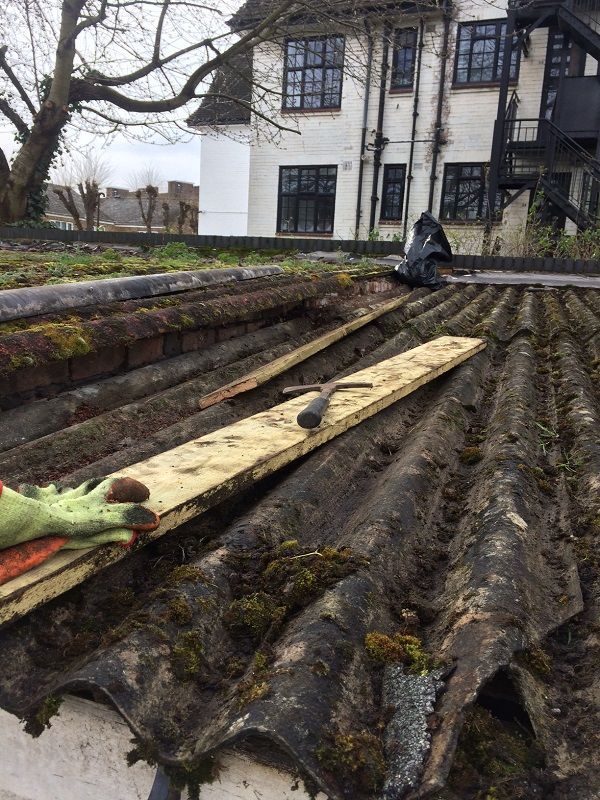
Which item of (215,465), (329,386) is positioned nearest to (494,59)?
(329,386)

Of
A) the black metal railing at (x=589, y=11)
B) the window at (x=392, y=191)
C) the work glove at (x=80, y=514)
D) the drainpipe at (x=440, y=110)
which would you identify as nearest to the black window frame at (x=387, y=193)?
the window at (x=392, y=191)

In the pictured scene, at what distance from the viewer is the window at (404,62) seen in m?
19.3

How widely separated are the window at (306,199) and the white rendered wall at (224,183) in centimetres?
161

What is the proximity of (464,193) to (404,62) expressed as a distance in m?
4.63

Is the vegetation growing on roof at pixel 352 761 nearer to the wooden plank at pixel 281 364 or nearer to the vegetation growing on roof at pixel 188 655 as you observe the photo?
the vegetation growing on roof at pixel 188 655

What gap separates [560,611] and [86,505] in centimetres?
122

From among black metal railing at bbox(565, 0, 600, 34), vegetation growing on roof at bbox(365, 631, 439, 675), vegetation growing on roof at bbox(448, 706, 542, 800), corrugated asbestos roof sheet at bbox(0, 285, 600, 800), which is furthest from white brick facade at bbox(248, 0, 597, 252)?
vegetation growing on roof at bbox(448, 706, 542, 800)

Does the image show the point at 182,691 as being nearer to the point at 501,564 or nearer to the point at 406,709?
the point at 406,709

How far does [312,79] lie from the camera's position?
20.6 meters

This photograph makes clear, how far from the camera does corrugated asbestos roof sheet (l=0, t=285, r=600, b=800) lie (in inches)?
44.8

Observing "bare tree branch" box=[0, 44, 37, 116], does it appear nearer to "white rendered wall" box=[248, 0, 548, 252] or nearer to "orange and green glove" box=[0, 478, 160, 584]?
"white rendered wall" box=[248, 0, 548, 252]

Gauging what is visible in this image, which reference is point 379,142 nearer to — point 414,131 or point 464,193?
point 414,131

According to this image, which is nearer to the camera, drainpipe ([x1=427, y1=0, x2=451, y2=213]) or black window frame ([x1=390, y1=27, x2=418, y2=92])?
drainpipe ([x1=427, y1=0, x2=451, y2=213])

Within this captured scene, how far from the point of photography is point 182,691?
128 cm
